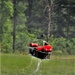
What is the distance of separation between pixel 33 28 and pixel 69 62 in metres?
22.7

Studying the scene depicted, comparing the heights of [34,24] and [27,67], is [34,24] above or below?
above

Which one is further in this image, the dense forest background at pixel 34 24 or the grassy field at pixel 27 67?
the dense forest background at pixel 34 24

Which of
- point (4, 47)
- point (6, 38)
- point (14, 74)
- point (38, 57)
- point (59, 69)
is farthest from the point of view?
point (6, 38)

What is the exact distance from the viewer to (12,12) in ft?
115

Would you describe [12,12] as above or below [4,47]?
above

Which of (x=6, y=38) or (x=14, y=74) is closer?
(x=14, y=74)

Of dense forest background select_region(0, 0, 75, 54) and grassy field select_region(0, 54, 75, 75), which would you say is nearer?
grassy field select_region(0, 54, 75, 75)

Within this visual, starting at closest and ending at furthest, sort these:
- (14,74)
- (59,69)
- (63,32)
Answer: (14,74), (59,69), (63,32)

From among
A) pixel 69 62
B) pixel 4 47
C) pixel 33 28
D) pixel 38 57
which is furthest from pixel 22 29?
pixel 38 57

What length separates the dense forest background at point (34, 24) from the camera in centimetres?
3316

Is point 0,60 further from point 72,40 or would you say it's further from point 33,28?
point 33,28

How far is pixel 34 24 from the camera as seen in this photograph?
40344mm

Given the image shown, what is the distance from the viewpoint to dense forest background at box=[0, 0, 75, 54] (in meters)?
→ 33.2

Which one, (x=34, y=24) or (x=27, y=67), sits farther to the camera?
(x=34, y=24)
